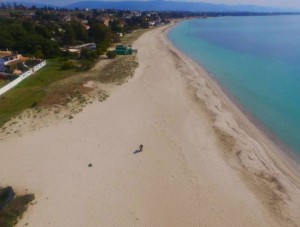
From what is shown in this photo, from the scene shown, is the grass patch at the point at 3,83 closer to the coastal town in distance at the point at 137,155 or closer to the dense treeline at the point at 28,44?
the coastal town in distance at the point at 137,155

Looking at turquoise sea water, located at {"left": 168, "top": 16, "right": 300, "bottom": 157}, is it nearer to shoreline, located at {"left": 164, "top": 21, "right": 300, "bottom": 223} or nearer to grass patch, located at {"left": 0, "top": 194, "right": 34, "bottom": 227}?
shoreline, located at {"left": 164, "top": 21, "right": 300, "bottom": 223}

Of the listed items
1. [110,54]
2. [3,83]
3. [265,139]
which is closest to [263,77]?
[265,139]

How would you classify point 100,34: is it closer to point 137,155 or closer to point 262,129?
point 262,129

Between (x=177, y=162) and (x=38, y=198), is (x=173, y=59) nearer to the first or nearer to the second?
(x=177, y=162)

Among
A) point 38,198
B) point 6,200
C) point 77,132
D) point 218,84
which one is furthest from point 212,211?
point 218,84

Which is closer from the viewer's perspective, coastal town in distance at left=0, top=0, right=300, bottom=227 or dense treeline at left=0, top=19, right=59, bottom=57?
coastal town in distance at left=0, top=0, right=300, bottom=227

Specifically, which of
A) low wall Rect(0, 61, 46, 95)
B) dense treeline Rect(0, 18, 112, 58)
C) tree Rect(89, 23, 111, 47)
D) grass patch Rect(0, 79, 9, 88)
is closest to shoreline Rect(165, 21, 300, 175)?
low wall Rect(0, 61, 46, 95)
